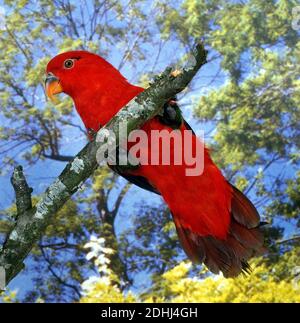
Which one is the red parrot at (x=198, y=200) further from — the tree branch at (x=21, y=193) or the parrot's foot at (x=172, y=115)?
the tree branch at (x=21, y=193)

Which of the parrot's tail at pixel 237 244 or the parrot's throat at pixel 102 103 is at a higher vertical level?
the parrot's throat at pixel 102 103

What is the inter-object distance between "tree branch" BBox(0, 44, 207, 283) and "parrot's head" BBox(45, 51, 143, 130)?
→ 0.25m

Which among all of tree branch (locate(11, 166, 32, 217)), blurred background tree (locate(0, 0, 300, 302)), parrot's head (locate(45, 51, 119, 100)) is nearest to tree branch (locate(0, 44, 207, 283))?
tree branch (locate(11, 166, 32, 217))

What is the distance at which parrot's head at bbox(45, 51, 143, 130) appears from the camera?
1.10 metres

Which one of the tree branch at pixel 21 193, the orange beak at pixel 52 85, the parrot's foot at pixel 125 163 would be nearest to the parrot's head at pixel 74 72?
the orange beak at pixel 52 85

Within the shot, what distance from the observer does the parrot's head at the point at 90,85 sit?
110 centimetres

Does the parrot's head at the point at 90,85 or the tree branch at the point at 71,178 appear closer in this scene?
the tree branch at the point at 71,178

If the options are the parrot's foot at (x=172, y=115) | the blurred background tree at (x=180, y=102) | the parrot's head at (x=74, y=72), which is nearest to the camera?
the parrot's foot at (x=172, y=115)

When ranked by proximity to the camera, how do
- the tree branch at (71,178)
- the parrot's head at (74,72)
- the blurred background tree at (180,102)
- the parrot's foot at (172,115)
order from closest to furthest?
the tree branch at (71,178)
the parrot's foot at (172,115)
the parrot's head at (74,72)
the blurred background tree at (180,102)

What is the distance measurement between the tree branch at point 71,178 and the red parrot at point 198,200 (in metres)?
0.21

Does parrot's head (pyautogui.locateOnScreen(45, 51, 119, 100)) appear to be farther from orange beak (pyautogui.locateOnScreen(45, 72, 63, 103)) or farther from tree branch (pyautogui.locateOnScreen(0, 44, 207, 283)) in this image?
tree branch (pyautogui.locateOnScreen(0, 44, 207, 283))

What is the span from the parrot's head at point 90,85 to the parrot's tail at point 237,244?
310mm

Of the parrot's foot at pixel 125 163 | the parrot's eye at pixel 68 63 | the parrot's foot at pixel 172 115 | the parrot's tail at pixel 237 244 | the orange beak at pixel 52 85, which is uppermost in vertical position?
the parrot's eye at pixel 68 63
